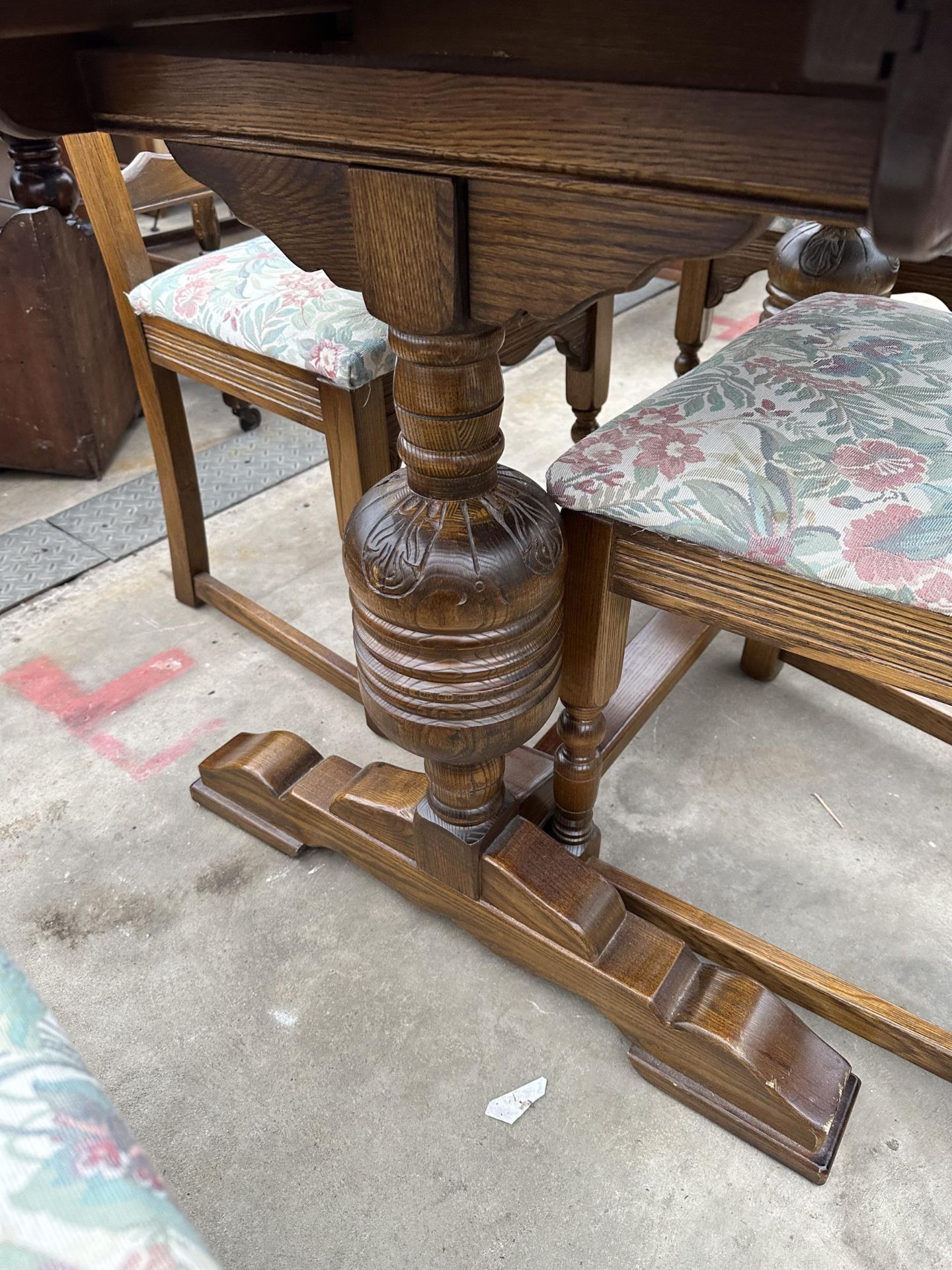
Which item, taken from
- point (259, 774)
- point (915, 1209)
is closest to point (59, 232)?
point (259, 774)

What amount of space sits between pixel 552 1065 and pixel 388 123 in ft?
2.82

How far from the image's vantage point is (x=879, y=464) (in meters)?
0.75

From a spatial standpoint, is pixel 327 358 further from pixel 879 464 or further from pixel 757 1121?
pixel 757 1121

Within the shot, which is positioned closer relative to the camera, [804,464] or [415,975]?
[804,464]

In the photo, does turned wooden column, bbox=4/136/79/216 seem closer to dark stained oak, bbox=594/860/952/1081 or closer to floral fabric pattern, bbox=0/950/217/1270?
dark stained oak, bbox=594/860/952/1081

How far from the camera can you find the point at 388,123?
55 cm

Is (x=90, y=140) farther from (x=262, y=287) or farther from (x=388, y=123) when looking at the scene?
(x=388, y=123)

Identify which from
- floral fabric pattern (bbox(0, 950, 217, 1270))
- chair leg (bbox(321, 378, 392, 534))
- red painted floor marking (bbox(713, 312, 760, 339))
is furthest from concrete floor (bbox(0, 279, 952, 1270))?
red painted floor marking (bbox(713, 312, 760, 339))

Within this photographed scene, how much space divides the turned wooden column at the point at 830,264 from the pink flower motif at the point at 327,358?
0.76m

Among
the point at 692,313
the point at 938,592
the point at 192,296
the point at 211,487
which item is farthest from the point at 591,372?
the point at 938,592

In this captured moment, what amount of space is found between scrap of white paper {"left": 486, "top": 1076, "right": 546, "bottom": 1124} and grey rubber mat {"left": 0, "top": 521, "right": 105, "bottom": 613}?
1214mm

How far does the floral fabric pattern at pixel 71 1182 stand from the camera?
0.35 metres

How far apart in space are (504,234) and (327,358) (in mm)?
537

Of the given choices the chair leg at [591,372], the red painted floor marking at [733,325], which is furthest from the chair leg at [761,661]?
the red painted floor marking at [733,325]
